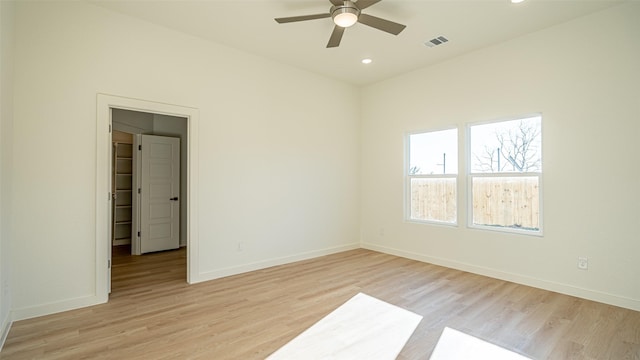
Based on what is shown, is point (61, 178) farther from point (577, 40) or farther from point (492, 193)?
point (577, 40)

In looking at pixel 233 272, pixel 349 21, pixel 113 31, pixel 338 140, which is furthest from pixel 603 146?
pixel 113 31

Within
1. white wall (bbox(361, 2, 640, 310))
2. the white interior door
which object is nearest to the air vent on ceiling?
white wall (bbox(361, 2, 640, 310))

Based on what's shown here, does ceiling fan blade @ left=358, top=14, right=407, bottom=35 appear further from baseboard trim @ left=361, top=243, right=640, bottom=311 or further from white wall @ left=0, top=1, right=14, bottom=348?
baseboard trim @ left=361, top=243, right=640, bottom=311

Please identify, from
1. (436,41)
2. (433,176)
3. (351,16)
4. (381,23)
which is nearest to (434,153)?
(433,176)

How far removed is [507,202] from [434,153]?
1.30 m

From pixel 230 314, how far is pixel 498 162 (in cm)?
384

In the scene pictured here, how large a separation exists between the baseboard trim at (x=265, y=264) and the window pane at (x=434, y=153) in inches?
75.6

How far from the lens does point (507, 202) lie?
4.03 metres

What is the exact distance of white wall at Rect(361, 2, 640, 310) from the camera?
3.12 metres

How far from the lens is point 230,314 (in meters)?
2.91

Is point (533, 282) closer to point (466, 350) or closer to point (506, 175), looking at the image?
point (506, 175)

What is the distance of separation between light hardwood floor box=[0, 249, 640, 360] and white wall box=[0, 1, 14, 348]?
31cm

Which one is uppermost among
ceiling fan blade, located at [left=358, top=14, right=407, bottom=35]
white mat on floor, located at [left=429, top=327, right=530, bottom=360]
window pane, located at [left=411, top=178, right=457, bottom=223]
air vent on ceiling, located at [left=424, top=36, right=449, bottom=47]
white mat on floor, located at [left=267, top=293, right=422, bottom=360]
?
air vent on ceiling, located at [left=424, top=36, right=449, bottom=47]

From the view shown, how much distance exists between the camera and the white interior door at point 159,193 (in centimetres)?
548
